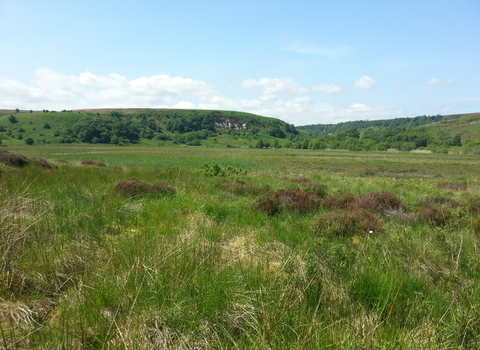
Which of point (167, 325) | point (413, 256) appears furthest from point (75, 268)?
point (413, 256)

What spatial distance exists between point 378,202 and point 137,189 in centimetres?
725

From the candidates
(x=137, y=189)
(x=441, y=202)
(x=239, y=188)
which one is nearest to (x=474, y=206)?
(x=441, y=202)

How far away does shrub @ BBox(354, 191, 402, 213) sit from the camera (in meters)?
8.77

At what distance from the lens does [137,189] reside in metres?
9.58

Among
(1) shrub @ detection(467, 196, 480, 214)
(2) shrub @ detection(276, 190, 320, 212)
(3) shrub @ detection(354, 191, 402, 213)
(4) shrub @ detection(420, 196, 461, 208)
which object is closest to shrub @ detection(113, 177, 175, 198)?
(2) shrub @ detection(276, 190, 320, 212)

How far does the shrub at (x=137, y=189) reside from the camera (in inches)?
366

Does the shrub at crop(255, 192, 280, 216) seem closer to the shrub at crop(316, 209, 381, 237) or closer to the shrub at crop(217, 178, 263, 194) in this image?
the shrub at crop(316, 209, 381, 237)

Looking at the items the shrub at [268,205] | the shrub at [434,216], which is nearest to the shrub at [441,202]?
the shrub at [434,216]

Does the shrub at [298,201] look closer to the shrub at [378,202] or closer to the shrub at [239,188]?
the shrub at [378,202]

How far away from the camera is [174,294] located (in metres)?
2.96

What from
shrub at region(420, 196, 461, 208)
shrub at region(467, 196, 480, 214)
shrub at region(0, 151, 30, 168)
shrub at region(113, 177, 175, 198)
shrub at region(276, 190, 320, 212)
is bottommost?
shrub at region(420, 196, 461, 208)

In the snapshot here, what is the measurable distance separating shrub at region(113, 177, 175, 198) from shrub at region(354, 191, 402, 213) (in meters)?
5.90

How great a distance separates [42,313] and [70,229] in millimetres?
2469

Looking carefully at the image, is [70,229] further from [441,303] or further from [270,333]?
[441,303]
